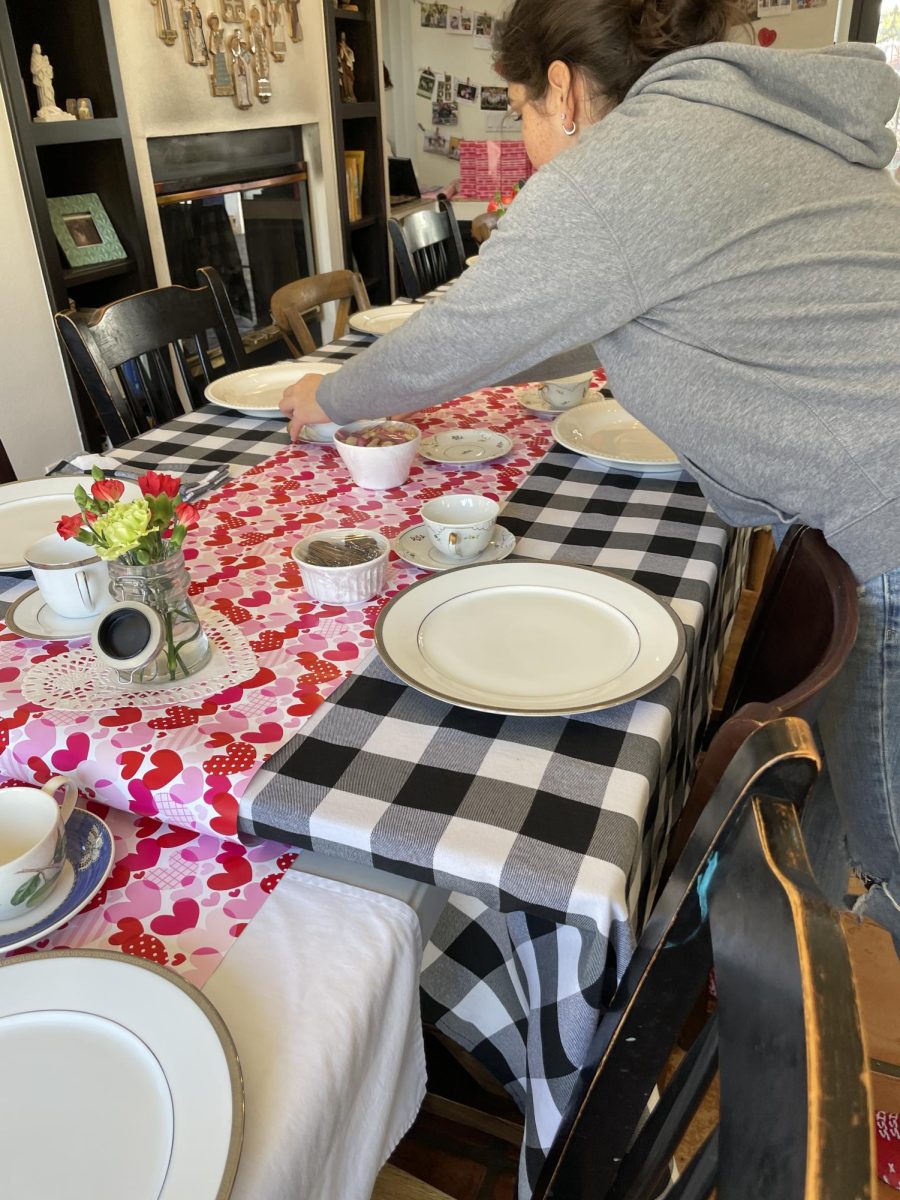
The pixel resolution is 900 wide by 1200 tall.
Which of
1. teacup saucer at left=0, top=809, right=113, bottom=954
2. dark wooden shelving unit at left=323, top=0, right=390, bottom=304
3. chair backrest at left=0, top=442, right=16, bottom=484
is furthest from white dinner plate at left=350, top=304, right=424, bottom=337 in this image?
dark wooden shelving unit at left=323, top=0, right=390, bottom=304

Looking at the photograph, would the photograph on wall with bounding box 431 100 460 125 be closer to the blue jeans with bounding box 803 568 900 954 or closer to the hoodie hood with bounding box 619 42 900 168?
the hoodie hood with bounding box 619 42 900 168

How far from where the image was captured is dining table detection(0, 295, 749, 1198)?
2.10ft

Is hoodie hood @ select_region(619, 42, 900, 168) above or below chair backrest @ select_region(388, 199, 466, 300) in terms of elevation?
above

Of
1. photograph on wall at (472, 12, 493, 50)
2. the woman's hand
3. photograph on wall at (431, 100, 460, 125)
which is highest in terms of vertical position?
photograph on wall at (472, 12, 493, 50)

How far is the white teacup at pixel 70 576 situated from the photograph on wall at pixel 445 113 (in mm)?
4711

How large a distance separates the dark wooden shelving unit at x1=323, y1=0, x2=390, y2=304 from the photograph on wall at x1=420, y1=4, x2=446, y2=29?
0.80 metres

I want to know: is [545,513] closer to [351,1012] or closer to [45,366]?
[351,1012]

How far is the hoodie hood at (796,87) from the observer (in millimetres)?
877

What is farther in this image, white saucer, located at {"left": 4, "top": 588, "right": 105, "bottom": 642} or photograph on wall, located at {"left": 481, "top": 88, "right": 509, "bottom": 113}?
photograph on wall, located at {"left": 481, "top": 88, "right": 509, "bottom": 113}

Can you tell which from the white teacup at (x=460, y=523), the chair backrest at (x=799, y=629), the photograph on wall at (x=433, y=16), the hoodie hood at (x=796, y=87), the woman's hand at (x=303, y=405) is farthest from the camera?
the photograph on wall at (x=433, y=16)

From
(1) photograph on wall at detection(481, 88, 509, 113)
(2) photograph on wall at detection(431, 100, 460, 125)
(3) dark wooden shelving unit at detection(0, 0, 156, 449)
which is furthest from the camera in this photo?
(2) photograph on wall at detection(431, 100, 460, 125)

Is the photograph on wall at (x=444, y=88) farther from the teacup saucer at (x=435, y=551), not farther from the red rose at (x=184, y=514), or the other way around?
the red rose at (x=184, y=514)

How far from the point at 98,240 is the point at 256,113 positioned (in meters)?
1.03

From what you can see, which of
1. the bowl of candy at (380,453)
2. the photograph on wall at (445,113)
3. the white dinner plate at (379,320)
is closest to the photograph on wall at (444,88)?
the photograph on wall at (445,113)
